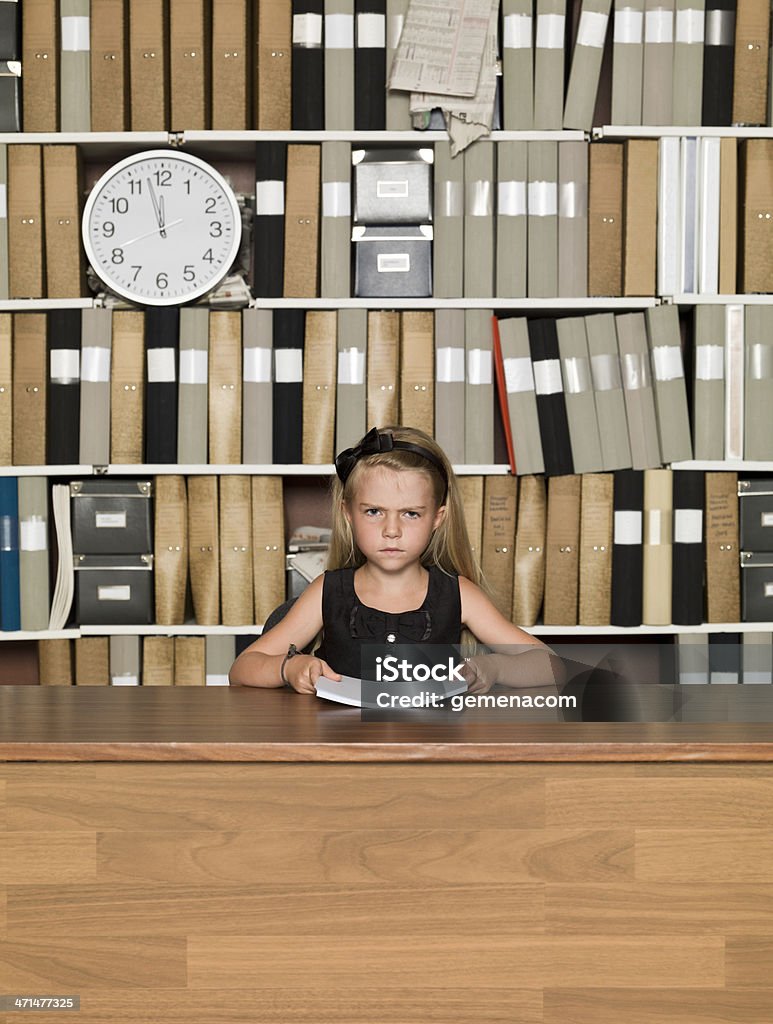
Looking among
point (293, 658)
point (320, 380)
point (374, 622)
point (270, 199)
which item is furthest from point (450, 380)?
point (293, 658)

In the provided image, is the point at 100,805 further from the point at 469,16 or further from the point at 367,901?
the point at 469,16

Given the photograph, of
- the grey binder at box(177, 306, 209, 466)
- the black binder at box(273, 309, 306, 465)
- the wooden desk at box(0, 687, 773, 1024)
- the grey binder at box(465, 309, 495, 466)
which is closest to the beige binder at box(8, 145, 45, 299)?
the grey binder at box(177, 306, 209, 466)

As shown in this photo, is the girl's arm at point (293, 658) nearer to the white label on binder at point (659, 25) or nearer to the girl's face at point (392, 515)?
the girl's face at point (392, 515)

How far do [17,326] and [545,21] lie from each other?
157 centimetres

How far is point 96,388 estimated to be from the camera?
2.66m

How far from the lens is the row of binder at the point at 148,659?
8.79 feet

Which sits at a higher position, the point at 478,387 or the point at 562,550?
the point at 478,387

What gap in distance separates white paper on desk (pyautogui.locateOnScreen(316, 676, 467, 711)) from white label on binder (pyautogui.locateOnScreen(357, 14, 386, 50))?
203 cm

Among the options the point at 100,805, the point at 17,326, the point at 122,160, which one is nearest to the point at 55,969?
the point at 100,805

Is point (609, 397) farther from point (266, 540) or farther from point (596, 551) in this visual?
point (266, 540)

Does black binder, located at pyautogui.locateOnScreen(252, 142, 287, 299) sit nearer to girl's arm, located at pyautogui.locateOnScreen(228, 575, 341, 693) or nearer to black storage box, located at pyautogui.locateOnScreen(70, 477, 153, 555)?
black storage box, located at pyautogui.locateOnScreen(70, 477, 153, 555)

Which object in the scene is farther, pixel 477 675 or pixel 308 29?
pixel 308 29

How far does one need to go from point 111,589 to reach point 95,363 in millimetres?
588

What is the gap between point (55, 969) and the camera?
2.60 ft
